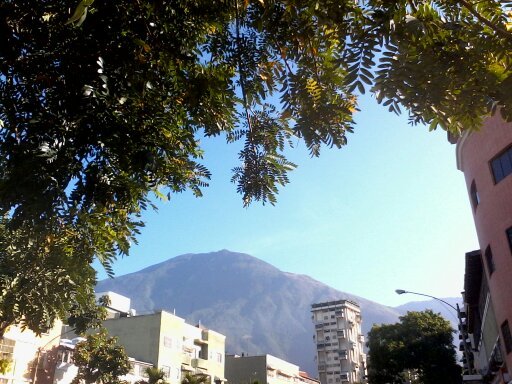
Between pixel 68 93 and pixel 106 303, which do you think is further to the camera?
pixel 106 303

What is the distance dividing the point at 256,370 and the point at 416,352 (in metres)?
34.3

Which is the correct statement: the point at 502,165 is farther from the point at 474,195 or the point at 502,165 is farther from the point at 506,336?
the point at 506,336

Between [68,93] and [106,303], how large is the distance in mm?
27228

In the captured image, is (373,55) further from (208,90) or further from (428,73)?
(208,90)

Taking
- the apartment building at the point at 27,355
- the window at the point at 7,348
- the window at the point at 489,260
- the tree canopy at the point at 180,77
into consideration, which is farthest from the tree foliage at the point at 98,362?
the tree canopy at the point at 180,77

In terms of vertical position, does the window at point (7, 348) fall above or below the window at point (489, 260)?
below

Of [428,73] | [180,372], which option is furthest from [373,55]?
[180,372]

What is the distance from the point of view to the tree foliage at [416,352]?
45750 mm

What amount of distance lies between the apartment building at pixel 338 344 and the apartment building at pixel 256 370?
2110 centimetres

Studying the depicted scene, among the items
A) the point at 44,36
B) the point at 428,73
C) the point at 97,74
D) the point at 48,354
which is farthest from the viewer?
the point at 48,354

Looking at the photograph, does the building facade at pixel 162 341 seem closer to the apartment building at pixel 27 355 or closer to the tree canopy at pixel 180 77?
the apartment building at pixel 27 355

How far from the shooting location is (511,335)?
2222cm

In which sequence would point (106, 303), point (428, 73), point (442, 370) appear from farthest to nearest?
point (442, 370) < point (106, 303) < point (428, 73)

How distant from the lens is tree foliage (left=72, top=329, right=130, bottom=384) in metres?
34.8
